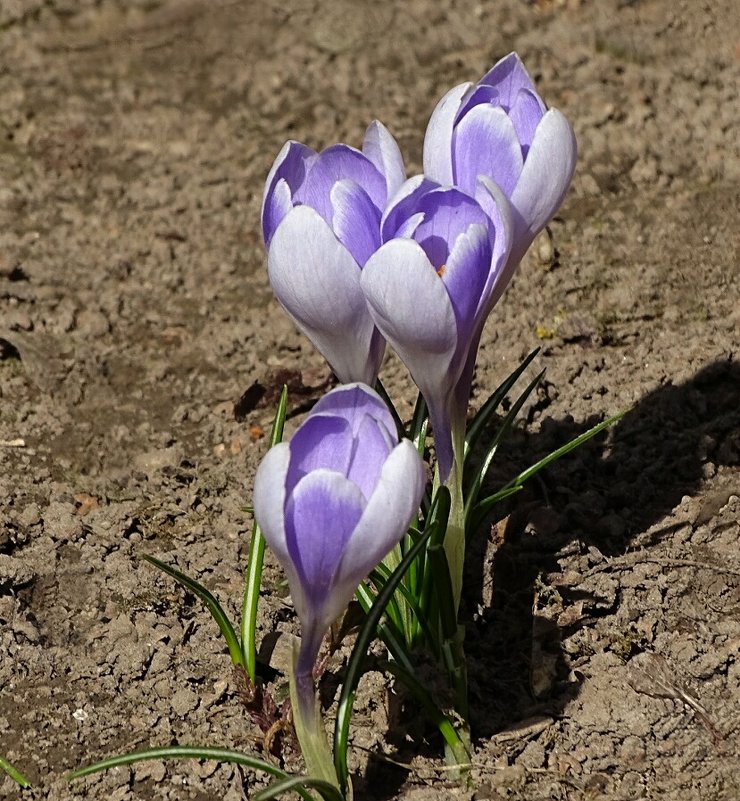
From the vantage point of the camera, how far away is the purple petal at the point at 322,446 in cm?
156

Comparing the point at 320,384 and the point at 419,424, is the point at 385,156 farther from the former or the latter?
the point at 320,384

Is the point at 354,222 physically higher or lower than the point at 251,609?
higher

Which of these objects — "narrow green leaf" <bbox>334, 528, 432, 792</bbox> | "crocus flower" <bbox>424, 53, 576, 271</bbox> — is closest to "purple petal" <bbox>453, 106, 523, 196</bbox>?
"crocus flower" <bbox>424, 53, 576, 271</bbox>

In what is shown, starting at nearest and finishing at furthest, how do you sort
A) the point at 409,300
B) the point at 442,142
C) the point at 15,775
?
the point at 409,300
the point at 442,142
the point at 15,775

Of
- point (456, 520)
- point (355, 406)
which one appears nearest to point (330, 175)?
point (355, 406)

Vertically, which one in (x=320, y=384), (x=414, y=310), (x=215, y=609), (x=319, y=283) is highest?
(x=320, y=384)

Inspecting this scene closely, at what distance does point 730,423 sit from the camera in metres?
2.71

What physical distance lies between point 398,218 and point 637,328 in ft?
5.15

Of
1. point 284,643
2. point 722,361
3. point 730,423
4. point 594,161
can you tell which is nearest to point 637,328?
point 722,361

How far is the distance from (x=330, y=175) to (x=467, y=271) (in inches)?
12.5

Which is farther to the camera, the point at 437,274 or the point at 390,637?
the point at 390,637

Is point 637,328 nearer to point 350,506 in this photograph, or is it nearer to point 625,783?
point 625,783

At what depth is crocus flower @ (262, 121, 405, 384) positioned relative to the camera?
1.69 m

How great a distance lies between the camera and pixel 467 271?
1664mm
